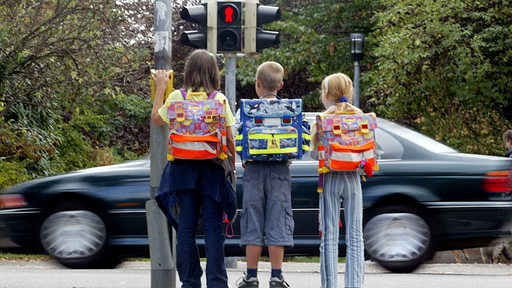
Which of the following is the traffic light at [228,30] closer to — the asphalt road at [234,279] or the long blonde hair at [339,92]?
the asphalt road at [234,279]

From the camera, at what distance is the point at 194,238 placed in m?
7.57

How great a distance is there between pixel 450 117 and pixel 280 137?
16386 millimetres

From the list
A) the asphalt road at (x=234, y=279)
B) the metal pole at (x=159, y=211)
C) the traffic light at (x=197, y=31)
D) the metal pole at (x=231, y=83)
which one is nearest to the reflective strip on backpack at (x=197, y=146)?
the metal pole at (x=159, y=211)

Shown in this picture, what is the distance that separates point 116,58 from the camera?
21078 mm

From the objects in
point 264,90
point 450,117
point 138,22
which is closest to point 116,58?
point 138,22

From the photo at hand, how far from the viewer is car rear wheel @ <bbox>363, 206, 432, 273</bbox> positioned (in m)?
10.5

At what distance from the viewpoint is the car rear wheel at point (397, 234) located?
10484 mm

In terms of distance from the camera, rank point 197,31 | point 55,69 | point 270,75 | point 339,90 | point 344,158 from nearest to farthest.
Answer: point 344,158, point 339,90, point 270,75, point 197,31, point 55,69

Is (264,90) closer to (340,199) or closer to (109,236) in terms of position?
(340,199)

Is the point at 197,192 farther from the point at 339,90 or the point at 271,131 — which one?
the point at 339,90

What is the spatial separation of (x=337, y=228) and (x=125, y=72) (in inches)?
604

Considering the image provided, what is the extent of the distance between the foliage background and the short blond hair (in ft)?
37.3

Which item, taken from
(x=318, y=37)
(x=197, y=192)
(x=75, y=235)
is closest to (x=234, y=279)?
(x=75, y=235)

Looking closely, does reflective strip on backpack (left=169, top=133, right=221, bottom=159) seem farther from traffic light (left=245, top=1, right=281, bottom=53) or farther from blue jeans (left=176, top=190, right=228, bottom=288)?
traffic light (left=245, top=1, right=281, bottom=53)
